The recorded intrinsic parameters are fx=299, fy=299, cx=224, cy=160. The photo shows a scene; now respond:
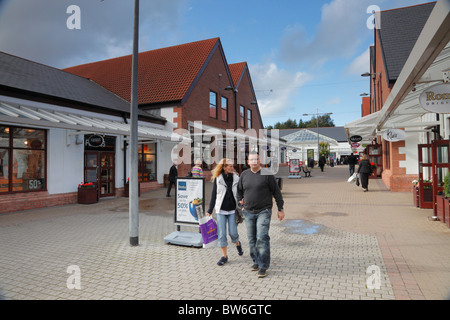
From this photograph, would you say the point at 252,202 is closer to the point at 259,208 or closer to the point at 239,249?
the point at 259,208

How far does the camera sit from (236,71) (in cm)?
2898

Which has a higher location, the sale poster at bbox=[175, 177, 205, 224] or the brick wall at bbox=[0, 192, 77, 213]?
the sale poster at bbox=[175, 177, 205, 224]

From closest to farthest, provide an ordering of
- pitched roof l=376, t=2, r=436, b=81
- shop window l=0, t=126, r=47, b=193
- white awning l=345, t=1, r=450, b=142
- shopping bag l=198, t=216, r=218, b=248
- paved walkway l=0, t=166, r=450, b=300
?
white awning l=345, t=1, r=450, b=142
paved walkway l=0, t=166, r=450, b=300
shopping bag l=198, t=216, r=218, b=248
shop window l=0, t=126, r=47, b=193
pitched roof l=376, t=2, r=436, b=81

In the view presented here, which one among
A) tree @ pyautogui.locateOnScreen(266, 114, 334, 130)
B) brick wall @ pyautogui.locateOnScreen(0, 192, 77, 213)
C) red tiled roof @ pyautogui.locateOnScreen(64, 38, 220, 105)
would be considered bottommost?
brick wall @ pyautogui.locateOnScreen(0, 192, 77, 213)

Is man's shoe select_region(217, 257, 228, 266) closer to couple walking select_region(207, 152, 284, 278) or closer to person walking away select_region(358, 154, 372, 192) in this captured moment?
couple walking select_region(207, 152, 284, 278)

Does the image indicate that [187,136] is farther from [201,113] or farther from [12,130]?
[12,130]

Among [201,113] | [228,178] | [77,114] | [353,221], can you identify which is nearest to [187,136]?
[201,113]

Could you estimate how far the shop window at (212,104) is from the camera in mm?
21812

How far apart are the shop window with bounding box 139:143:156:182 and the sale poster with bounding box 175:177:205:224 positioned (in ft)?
32.8

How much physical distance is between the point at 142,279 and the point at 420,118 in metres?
13.7

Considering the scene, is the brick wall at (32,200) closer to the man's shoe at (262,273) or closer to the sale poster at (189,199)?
the sale poster at (189,199)

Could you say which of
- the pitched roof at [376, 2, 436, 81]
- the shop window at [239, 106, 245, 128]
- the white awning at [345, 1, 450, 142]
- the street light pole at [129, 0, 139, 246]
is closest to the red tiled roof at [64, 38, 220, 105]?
the shop window at [239, 106, 245, 128]

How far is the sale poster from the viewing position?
621 centimetres

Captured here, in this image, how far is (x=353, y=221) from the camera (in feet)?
26.9
